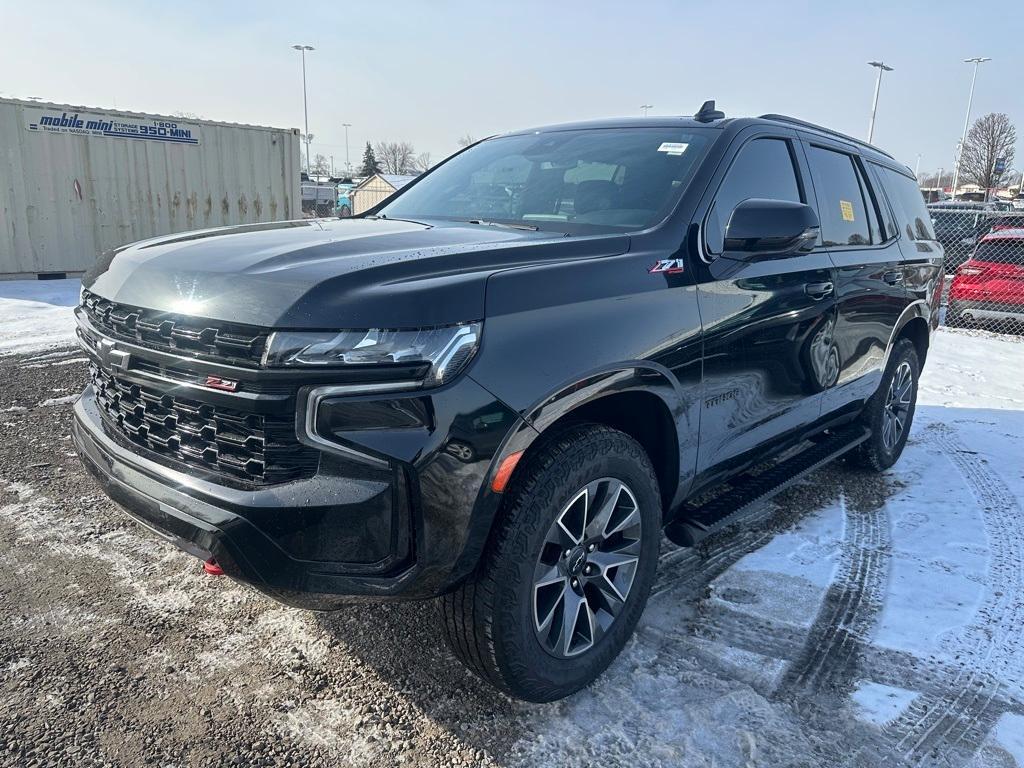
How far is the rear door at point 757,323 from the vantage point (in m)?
2.83

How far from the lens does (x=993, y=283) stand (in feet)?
34.3

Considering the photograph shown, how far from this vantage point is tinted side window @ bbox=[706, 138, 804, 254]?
2885 millimetres

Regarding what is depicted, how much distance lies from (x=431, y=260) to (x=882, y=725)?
2.07 meters

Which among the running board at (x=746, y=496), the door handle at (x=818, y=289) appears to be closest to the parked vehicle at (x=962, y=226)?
the running board at (x=746, y=496)

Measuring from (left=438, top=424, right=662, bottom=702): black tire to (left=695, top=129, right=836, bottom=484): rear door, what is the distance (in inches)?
21.6

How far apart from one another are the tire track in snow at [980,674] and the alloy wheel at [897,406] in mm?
791

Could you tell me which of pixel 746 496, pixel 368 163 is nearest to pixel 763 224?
pixel 746 496

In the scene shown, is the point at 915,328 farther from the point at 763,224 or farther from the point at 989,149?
the point at 989,149

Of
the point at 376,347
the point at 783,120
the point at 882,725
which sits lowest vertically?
the point at 882,725

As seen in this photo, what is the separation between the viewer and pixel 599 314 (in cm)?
233

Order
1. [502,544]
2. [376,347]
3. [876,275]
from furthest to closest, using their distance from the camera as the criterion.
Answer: [876,275], [502,544], [376,347]

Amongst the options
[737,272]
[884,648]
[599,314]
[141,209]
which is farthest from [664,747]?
[141,209]

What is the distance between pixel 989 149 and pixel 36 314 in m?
55.0

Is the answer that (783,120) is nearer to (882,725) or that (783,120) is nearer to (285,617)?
(882,725)
